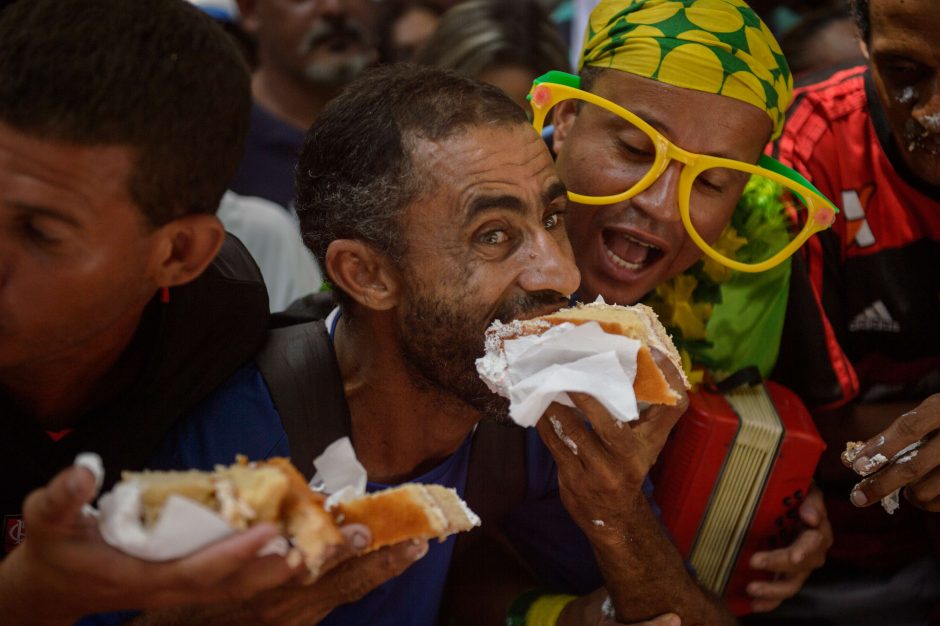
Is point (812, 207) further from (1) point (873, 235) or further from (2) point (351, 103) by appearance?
(2) point (351, 103)

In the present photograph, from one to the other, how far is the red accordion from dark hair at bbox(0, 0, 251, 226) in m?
1.38

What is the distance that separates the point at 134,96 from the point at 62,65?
0.39 ft

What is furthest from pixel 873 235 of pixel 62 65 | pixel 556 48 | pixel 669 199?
pixel 62 65

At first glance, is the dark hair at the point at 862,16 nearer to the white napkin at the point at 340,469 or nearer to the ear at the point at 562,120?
the ear at the point at 562,120

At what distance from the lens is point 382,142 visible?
224 centimetres

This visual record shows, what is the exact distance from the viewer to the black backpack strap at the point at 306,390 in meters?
2.20

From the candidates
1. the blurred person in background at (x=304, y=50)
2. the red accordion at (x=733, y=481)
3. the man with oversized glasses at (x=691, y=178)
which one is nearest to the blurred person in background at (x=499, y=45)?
the blurred person in background at (x=304, y=50)

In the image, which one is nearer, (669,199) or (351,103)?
(351,103)

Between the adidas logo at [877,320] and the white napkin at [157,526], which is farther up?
the white napkin at [157,526]

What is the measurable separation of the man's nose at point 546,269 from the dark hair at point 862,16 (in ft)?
4.01

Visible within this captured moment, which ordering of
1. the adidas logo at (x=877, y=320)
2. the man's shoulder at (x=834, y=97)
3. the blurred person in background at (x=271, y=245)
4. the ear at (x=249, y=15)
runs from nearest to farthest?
the adidas logo at (x=877, y=320) → the man's shoulder at (x=834, y=97) → the blurred person in background at (x=271, y=245) → the ear at (x=249, y=15)

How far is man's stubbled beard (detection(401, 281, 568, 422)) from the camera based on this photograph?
2203 mm

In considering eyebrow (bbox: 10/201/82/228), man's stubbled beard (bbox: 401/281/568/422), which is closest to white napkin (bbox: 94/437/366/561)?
eyebrow (bbox: 10/201/82/228)

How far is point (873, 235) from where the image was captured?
2.96m
